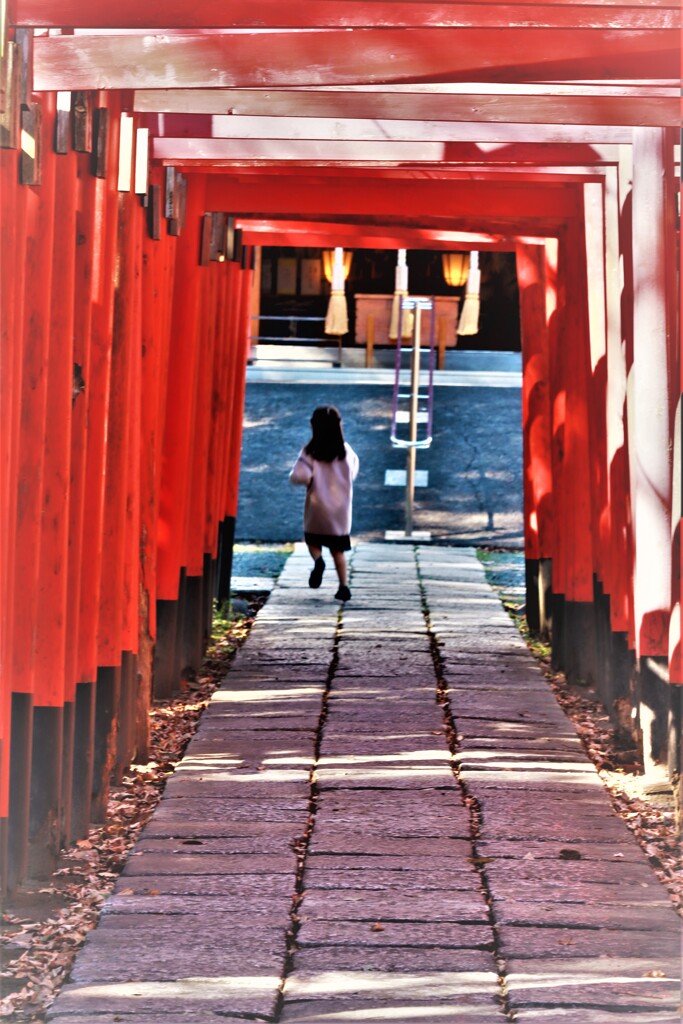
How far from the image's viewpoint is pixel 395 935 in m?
4.03

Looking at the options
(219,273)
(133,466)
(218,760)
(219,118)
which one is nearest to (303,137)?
(219,118)

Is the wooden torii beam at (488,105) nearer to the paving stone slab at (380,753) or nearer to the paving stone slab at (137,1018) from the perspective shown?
the paving stone slab at (380,753)

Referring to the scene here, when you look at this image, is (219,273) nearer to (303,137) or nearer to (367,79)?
(303,137)

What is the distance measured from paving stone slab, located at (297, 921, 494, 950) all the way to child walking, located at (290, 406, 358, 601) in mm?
6620

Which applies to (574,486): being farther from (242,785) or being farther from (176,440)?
(242,785)

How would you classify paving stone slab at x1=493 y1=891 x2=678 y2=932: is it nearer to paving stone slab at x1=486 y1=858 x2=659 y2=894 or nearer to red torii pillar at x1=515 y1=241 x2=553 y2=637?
paving stone slab at x1=486 y1=858 x2=659 y2=894

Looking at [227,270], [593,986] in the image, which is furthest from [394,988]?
[227,270]

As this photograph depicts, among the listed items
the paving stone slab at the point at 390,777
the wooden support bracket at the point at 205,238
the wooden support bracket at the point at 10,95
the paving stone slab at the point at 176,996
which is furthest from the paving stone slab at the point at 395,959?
the wooden support bracket at the point at 205,238

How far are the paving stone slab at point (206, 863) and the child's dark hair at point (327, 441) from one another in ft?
20.2

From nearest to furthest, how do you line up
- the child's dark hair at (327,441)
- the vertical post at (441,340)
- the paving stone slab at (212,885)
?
the paving stone slab at (212,885) < the child's dark hair at (327,441) < the vertical post at (441,340)

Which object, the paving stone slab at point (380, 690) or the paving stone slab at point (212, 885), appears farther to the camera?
the paving stone slab at point (380, 690)

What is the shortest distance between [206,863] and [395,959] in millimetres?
1000

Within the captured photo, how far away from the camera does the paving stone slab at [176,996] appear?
11.4 feet

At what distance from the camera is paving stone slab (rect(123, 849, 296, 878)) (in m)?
4.59
